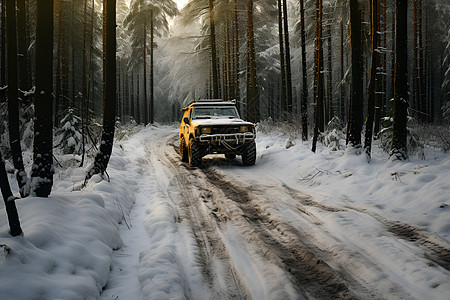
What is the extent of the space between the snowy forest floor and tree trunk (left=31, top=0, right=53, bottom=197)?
1.24 feet

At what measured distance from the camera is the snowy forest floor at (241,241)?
106 inches

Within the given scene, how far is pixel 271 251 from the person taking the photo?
3.61 m

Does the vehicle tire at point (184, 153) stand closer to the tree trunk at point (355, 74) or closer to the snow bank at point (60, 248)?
the tree trunk at point (355, 74)

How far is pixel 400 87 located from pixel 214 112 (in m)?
6.09

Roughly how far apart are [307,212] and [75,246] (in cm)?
360

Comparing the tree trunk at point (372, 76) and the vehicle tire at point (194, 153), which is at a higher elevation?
the tree trunk at point (372, 76)

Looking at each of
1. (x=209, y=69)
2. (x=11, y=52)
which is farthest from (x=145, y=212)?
(x=209, y=69)

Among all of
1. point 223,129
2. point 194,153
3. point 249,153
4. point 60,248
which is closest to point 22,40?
point 194,153

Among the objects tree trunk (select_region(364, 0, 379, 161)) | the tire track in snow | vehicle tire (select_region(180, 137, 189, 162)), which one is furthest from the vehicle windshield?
tree trunk (select_region(364, 0, 379, 161))

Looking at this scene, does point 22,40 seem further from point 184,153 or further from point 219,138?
point 219,138

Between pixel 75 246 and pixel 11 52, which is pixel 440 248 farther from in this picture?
pixel 11 52

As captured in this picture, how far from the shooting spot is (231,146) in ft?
31.5

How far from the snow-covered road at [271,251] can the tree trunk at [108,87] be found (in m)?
1.41

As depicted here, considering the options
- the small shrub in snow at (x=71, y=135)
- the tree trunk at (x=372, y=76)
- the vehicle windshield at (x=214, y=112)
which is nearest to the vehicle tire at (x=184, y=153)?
the vehicle windshield at (x=214, y=112)
